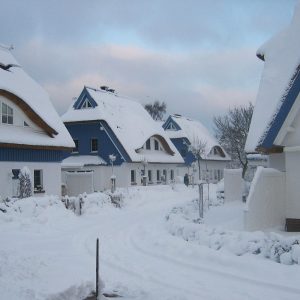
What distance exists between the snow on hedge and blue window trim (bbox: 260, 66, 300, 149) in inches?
151

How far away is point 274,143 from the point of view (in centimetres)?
1445

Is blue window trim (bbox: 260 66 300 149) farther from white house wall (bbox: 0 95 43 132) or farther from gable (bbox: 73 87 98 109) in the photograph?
gable (bbox: 73 87 98 109)

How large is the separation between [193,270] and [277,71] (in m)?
10.5

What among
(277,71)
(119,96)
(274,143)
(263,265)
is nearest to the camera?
(263,265)

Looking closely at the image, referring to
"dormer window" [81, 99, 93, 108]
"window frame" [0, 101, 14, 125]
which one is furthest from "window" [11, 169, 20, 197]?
"dormer window" [81, 99, 93, 108]

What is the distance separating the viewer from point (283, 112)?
46.5ft

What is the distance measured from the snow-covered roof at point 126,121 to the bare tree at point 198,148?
7.79m

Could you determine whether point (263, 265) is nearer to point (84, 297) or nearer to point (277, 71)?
point (84, 297)

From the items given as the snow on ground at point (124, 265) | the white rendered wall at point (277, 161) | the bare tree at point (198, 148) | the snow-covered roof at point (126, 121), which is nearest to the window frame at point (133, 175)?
the snow-covered roof at point (126, 121)

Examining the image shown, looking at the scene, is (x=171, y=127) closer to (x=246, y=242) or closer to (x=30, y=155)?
(x=30, y=155)

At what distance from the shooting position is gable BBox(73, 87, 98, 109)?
4059 cm

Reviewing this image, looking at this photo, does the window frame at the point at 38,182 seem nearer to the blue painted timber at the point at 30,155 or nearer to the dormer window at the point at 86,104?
the blue painted timber at the point at 30,155

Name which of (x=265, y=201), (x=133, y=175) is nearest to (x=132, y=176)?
(x=133, y=175)

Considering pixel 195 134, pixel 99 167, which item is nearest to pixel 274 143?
pixel 99 167
